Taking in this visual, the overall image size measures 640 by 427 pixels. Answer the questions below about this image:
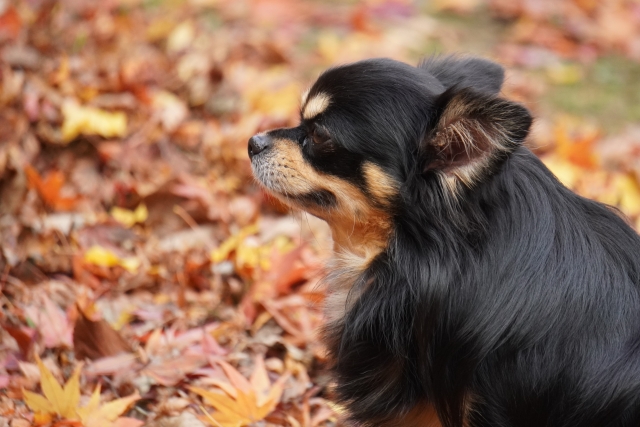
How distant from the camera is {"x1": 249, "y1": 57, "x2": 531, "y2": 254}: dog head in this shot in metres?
2.31

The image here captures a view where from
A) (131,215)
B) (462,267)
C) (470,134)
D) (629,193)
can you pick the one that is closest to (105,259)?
(131,215)

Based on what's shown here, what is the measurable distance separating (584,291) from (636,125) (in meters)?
3.59

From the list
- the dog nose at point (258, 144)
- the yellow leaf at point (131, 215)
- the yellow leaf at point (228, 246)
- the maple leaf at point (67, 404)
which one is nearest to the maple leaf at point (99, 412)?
the maple leaf at point (67, 404)

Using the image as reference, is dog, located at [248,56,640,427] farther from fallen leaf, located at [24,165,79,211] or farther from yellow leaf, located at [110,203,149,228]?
fallen leaf, located at [24,165,79,211]

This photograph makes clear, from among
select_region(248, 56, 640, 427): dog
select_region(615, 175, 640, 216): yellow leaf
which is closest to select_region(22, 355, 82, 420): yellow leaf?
select_region(248, 56, 640, 427): dog

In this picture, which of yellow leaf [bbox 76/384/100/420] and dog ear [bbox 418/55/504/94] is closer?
yellow leaf [bbox 76/384/100/420]

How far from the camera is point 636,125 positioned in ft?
18.1

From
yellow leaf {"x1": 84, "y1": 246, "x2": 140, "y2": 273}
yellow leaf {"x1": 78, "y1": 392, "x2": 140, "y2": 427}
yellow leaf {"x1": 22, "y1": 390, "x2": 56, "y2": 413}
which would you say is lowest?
yellow leaf {"x1": 22, "y1": 390, "x2": 56, "y2": 413}

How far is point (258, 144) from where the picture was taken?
291cm

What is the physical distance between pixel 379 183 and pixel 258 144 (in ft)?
1.96

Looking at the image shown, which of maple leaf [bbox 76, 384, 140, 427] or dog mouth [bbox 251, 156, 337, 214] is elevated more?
dog mouth [bbox 251, 156, 337, 214]

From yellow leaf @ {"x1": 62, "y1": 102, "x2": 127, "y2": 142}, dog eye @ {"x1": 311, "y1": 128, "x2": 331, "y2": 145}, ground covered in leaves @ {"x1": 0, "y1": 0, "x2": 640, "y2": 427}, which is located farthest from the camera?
yellow leaf @ {"x1": 62, "y1": 102, "x2": 127, "y2": 142}

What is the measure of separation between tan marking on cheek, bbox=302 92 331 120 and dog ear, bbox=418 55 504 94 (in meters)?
0.47

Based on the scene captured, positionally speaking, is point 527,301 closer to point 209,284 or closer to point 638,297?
point 638,297
